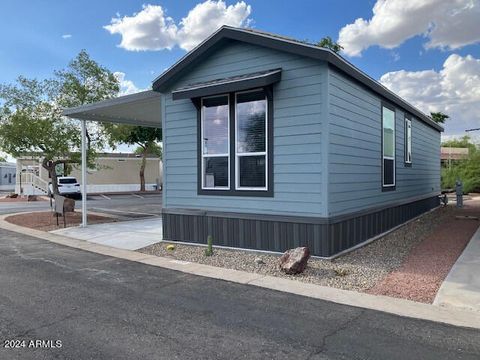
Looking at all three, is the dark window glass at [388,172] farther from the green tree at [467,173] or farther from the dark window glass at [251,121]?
the green tree at [467,173]

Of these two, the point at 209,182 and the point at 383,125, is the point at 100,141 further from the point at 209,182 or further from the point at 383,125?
the point at 383,125

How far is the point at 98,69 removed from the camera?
15.3m

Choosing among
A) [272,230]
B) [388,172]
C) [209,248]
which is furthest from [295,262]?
[388,172]

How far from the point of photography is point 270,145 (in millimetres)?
7766

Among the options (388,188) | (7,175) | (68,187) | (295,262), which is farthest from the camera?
(7,175)

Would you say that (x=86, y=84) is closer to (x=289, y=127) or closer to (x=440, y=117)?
(x=289, y=127)

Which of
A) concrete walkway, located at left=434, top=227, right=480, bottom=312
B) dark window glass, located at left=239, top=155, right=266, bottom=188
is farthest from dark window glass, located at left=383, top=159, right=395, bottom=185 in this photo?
dark window glass, located at left=239, top=155, right=266, bottom=188

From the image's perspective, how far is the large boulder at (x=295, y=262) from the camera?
6.45m

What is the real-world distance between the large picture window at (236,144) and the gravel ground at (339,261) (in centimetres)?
124

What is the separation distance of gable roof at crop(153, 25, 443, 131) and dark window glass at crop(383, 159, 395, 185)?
1.67m

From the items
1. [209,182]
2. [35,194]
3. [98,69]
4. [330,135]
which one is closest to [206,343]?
[330,135]

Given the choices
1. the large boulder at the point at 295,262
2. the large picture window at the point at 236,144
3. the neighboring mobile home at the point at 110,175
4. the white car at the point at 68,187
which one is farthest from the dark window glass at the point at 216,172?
the neighboring mobile home at the point at 110,175

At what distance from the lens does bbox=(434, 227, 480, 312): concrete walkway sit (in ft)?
16.7

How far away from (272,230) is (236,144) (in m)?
1.83
